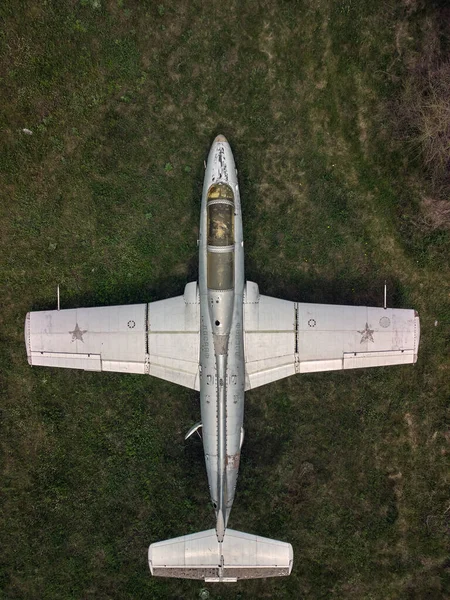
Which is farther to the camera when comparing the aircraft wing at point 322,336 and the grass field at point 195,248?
the grass field at point 195,248

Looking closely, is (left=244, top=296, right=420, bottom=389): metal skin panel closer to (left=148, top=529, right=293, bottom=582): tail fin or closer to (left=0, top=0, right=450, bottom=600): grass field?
(left=0, top=0, right=450, bottom=600): grass field

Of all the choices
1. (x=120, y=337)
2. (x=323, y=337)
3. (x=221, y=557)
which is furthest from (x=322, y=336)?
(x=221, y=557)

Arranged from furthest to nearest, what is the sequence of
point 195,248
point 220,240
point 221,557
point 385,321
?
point 195,248 < point 385,321 < point 220,240 < point 221,557

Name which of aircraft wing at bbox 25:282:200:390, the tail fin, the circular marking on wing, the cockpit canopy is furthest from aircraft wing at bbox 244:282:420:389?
the tail fin

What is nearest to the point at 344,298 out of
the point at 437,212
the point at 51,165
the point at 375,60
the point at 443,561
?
the point at 437,212

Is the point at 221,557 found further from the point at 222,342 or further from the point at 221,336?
the point at 221,336

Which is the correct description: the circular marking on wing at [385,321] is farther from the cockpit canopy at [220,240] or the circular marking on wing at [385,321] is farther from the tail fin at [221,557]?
the tail fin at [221,557]

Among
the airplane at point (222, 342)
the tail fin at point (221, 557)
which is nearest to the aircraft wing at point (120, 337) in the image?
the airplane at point (222, 342)
